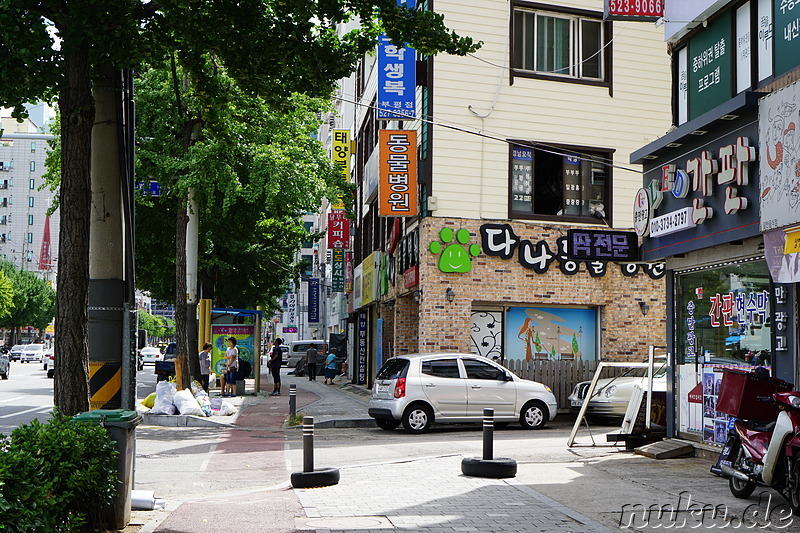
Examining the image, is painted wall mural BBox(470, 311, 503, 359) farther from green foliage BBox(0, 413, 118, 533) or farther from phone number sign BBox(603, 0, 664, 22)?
green foliage BBox(0, 413, 118, 533)

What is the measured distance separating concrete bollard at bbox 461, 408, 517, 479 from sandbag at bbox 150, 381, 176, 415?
10575mm

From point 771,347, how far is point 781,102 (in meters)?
3.00

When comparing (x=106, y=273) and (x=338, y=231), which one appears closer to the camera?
(x=106, y=273)

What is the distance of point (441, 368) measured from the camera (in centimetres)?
1778

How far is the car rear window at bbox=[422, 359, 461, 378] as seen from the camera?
17.7m

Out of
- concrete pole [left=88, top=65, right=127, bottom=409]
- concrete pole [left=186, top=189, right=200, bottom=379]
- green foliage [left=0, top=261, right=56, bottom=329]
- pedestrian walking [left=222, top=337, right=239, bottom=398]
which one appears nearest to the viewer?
concrete pole [left=88, top=65, right=127, bottom=409]

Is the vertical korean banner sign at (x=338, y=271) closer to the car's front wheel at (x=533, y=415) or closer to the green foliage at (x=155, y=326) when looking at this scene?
the car's front wheel at (x=533, y=415)

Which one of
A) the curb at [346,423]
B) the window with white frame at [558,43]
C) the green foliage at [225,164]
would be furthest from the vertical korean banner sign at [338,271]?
the curb at [346,423]

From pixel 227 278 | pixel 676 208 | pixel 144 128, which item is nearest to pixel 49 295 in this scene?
pixel 227 278

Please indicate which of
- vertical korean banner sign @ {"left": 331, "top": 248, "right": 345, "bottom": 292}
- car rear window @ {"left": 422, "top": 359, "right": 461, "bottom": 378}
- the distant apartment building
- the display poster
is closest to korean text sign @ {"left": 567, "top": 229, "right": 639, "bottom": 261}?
car rear window @ {"left": 422, "top": 359, "right": 461, "bottom": 378}

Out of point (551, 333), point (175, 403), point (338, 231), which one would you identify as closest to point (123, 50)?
point (175, 403)

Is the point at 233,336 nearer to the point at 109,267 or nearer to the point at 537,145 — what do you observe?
the point at 537,145

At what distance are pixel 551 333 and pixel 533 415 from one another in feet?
15.3

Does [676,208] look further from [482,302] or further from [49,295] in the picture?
[49,295]
